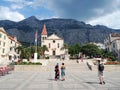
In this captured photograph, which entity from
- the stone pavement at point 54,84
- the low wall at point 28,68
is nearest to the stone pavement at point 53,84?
the stone pavement at point 54,84

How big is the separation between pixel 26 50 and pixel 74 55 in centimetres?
2811

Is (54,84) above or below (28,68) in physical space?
below

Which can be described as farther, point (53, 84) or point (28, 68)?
point (28, 68)

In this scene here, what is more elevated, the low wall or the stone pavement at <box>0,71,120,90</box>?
the low wall

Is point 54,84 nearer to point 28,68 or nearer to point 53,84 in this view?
point 53,84

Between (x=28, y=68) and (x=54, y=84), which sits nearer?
(x=54, y=84)

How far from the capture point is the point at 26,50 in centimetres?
8062

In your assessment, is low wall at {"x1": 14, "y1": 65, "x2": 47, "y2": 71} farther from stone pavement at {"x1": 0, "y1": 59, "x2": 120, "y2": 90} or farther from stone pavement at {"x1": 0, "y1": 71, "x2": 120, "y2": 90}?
stone pavement at {"x1": 0, "y1": 71, "x2": 120, "y2": 90}

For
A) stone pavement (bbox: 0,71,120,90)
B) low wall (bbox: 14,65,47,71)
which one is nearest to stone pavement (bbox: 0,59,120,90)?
stone pavement (bbox: 0,71,120,90)

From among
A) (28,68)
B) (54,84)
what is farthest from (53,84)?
(28,68)

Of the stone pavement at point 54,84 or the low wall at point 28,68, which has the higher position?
the low wall at point 28,68

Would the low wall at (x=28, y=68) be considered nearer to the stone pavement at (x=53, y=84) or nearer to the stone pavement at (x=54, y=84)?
the stone pavement at (x=54, y=84)

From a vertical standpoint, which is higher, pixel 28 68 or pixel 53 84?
pixel 28 68

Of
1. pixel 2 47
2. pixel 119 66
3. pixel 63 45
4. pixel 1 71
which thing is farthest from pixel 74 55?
pixel 1 71
